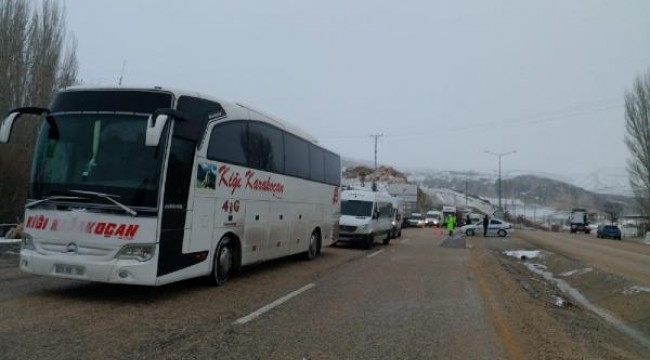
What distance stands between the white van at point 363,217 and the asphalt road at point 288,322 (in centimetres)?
1206

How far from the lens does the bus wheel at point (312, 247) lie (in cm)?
1797

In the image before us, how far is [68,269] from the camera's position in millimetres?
8852

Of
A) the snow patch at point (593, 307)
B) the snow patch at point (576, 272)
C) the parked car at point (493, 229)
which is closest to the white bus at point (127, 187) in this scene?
the snow patch at point (593, 307)

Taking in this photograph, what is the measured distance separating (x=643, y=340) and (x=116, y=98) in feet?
29.8

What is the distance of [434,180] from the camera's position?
589 feet

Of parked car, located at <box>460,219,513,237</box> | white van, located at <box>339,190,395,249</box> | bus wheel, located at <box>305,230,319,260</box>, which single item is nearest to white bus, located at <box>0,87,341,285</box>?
bus wheel, located at <box>305,230,319,260</box>

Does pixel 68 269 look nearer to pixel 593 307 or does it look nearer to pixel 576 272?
pixel 593 307

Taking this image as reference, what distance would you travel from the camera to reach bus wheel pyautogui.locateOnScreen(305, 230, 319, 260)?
18.0m

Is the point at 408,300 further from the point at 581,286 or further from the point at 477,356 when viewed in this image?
the point at 581,286

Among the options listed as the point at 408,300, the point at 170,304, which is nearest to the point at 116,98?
the point at 170,304

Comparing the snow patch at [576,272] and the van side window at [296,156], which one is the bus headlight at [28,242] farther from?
the snow patch at [576,272]

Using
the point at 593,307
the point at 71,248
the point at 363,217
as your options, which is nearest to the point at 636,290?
the point at 593,307

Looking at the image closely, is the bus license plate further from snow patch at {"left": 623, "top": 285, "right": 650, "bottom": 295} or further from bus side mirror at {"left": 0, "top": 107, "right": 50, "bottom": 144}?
snow patch at {"left": 623, "top": 285, "right": 650, "bottom": 295}

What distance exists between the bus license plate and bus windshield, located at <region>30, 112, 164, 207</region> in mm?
1117
